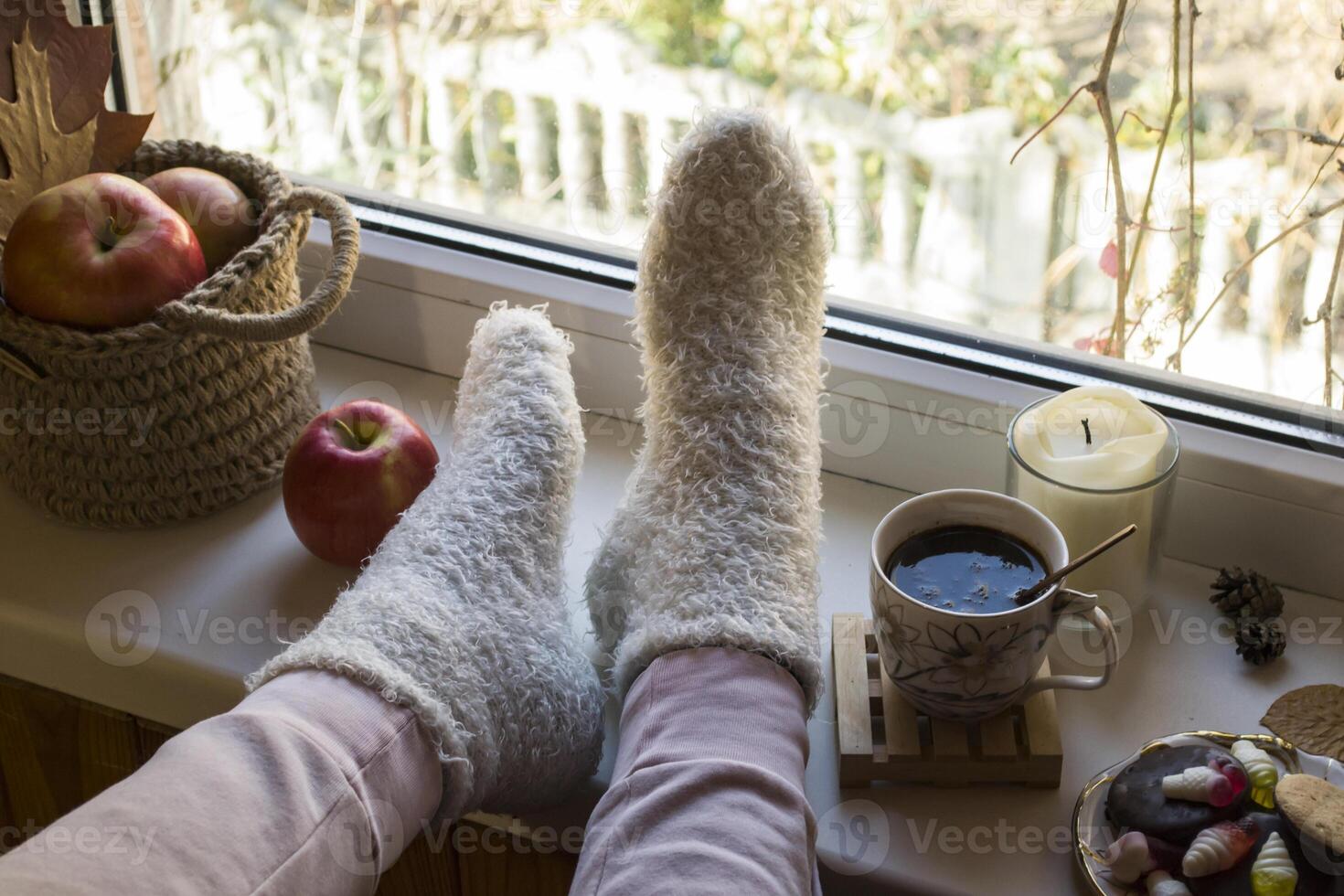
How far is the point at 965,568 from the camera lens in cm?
57

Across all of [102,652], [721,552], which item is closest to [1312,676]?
[721,552]

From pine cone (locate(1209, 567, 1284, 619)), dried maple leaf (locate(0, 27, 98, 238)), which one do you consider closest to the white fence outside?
pine cone (locate(1209, 567, 1284, 619))

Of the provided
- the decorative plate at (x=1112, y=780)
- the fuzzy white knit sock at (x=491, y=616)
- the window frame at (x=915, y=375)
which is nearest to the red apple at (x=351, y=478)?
the fuzzy white knit sock at (x=491, y=616)

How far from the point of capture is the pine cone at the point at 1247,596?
2.23 ft

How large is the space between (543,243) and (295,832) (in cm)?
49

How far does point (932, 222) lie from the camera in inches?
30.1

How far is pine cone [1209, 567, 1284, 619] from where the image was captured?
0.68 m

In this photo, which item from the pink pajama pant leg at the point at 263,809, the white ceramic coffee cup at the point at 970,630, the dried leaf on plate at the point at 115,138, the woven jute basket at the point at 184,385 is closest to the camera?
the pink pajama pant leg at the point at 263,809

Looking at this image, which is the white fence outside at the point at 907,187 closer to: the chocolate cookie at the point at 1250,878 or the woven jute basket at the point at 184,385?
the woven jute basket at the point at 184,385

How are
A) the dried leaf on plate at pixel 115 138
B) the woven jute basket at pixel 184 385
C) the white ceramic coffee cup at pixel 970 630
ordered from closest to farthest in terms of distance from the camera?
the white ceramic coffee cup at pixel 970 630 < the woven jute basket at pixel 184 385 < the dried leaf on plate at pixel 115 138

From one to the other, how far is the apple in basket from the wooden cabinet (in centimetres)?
26

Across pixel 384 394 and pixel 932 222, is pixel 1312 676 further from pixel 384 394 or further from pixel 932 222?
pixel 384 394

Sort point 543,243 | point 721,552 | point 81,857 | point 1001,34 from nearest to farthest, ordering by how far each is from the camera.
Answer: point 81,857, point 721,552, point 1001,34, point 543,243

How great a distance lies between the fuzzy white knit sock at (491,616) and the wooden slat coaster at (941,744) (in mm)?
129
